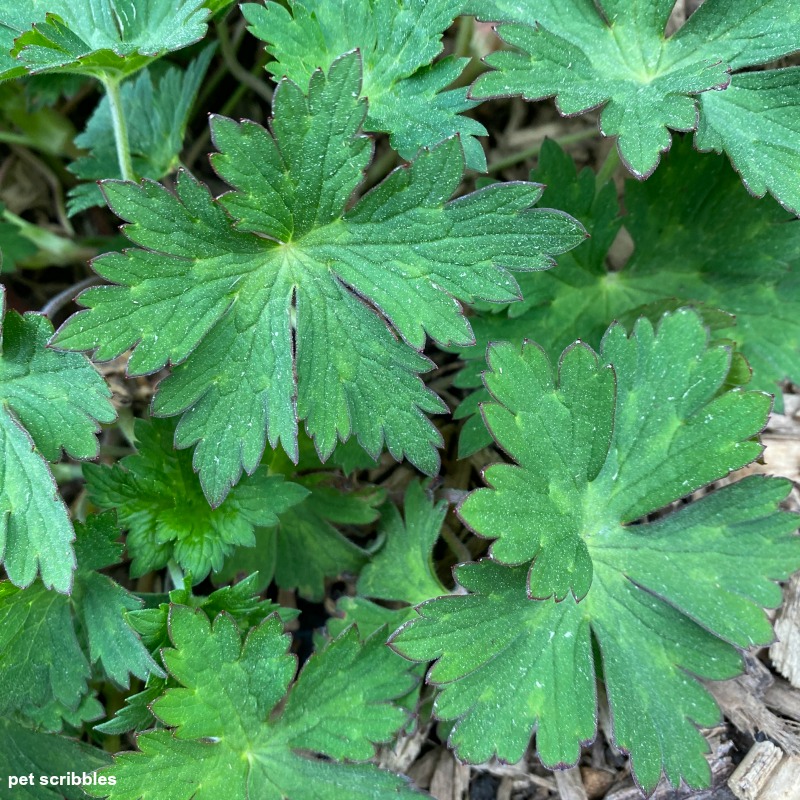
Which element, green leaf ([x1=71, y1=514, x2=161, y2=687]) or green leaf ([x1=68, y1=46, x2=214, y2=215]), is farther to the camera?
green leaf ([x1=68, y1=46, x2=214, y2=215])

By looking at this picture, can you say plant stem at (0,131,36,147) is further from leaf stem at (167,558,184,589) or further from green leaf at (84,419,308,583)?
leaf stem at (167,558,184,589)

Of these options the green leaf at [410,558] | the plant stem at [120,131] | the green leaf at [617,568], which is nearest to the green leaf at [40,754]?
the green leaf at [410,558]

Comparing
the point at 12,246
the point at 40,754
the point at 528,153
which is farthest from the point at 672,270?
the point at 40,754

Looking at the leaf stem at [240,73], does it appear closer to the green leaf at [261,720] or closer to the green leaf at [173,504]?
the green leaf at [173,504]

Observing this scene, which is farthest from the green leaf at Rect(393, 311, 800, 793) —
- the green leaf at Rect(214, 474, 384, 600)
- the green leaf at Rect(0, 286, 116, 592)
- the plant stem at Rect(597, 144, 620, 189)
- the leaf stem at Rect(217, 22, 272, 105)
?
the leaf stem at Rect(217, 22, 272, 105)

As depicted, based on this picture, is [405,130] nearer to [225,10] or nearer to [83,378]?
[225,10]
